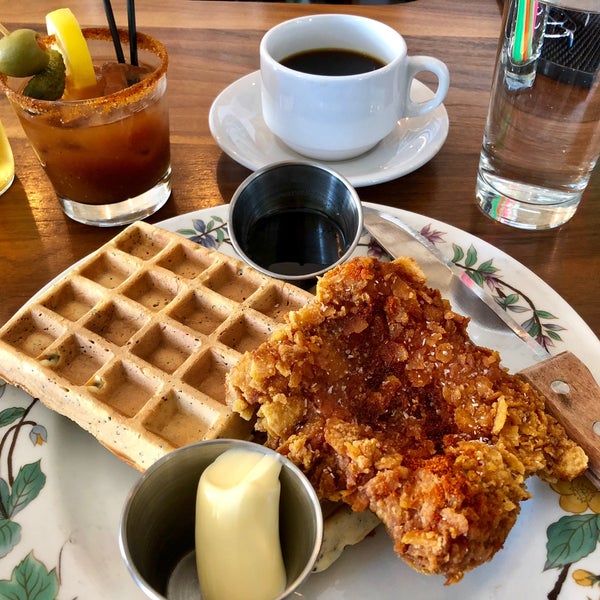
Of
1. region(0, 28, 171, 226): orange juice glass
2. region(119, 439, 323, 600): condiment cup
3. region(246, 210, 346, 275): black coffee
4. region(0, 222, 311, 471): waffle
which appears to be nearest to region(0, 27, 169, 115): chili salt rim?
region(0, 28, 171, 226): orange juice glass

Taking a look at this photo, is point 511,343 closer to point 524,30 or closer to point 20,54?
point 524,30

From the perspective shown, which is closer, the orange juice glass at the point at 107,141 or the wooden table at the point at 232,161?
the orange juice glass at the point at 107,141

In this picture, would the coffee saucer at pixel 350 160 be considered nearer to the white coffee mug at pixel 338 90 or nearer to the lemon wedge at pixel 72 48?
the white coffee mug at pixel 338 90

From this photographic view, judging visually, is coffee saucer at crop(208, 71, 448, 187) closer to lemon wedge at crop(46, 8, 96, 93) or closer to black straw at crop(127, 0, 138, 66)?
black straw at crop(127, 0, 138, 66)

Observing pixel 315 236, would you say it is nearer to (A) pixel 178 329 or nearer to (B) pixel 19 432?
(A) pixel 178 329

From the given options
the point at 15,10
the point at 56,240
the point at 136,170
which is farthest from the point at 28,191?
the point at 15,10

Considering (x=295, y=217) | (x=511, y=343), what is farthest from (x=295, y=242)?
(x=511, y=343)

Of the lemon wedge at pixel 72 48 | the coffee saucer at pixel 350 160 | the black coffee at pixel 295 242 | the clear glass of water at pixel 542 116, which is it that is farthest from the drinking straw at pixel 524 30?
the lemon wedge at pixel 72 48
